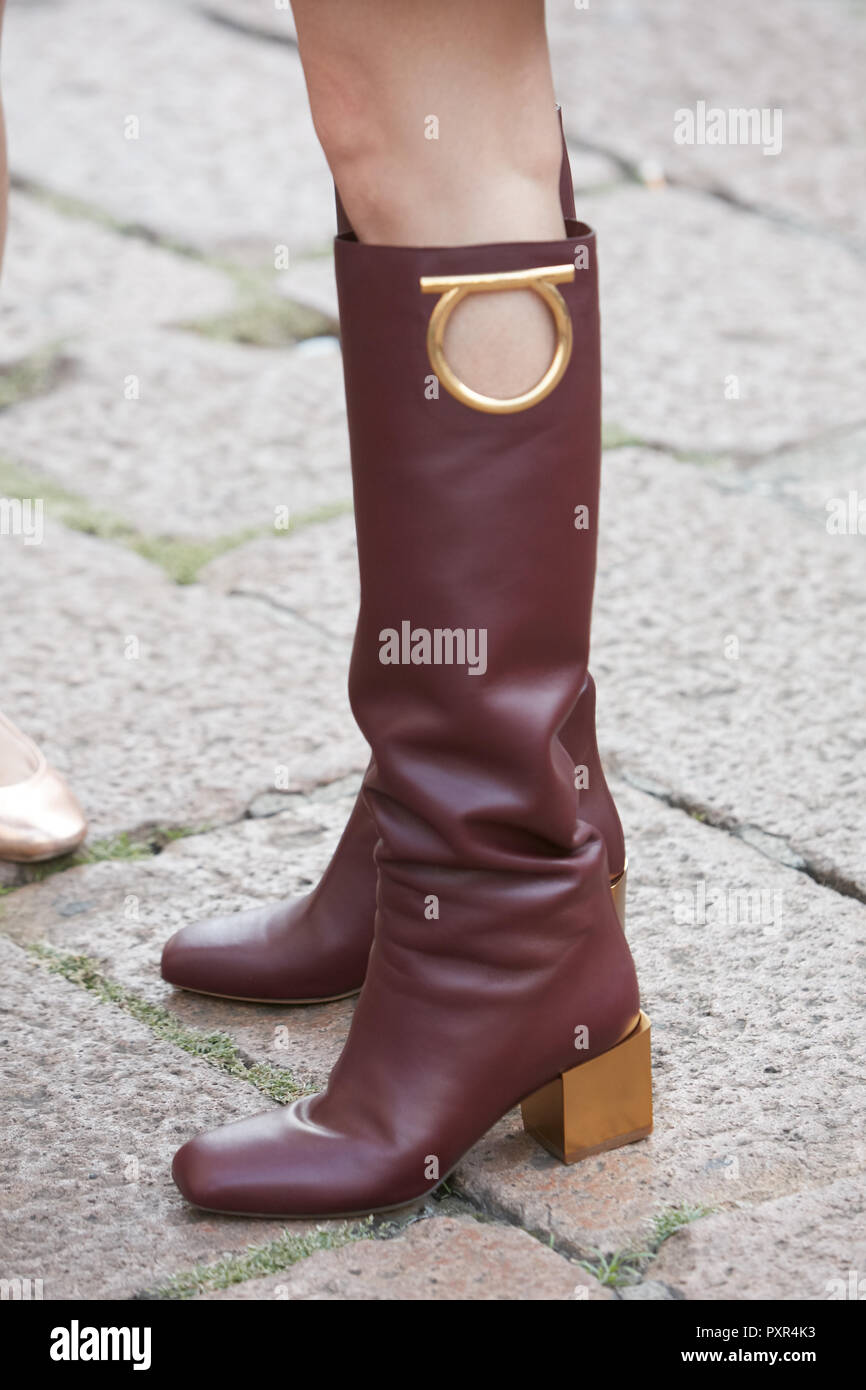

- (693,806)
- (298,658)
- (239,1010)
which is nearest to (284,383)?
(298,658)

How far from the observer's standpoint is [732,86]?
Answer: 3523mm

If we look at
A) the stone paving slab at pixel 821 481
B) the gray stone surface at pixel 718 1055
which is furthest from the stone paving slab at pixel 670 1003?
the stone paving slab at pixel 821 481

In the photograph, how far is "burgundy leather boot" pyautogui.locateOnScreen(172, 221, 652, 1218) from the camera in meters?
0.98

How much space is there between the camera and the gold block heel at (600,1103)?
111 cm

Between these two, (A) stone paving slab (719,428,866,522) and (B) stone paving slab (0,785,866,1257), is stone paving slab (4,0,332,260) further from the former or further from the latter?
(B) stone paving slab (0,785,866,1257)

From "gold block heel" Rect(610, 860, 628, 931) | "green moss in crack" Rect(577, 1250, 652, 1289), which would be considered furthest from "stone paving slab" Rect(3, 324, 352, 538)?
"green moss in crack" Rect(577, 1250, 652, 1289)

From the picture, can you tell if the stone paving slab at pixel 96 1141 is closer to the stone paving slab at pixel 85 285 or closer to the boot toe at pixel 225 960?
the boot toe at pixel 225 960

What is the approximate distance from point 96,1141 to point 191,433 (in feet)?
4.46

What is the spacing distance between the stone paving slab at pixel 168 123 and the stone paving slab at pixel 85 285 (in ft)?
0.39

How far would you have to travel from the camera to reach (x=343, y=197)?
103cm

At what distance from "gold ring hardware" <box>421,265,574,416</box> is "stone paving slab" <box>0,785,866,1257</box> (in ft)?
1.66

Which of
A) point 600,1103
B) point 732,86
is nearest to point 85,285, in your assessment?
point 732,86

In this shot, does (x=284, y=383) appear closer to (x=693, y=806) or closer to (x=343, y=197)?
(x=693, y=806)
